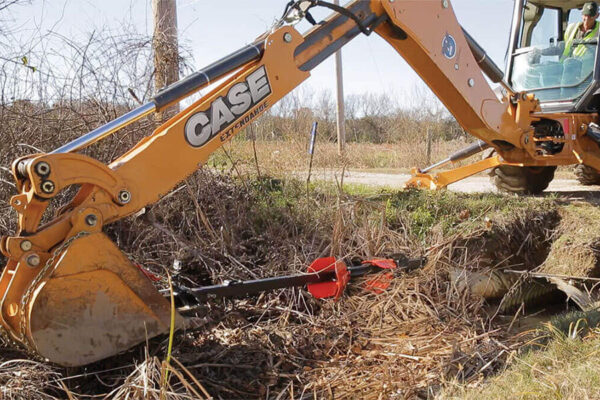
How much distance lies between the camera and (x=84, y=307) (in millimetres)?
2625

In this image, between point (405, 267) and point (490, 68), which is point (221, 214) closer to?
point (405, 267)

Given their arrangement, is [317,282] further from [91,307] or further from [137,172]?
[91,307]

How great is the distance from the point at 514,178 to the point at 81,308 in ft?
19.6

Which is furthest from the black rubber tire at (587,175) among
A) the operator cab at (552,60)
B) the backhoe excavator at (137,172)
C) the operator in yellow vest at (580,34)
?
the backhoe excavator at (137,172)

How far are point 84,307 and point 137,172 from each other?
0.70 meters

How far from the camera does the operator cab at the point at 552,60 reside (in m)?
6.44

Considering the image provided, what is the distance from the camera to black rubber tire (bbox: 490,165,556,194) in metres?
7.18

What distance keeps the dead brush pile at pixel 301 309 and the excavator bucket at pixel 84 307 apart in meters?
0.16

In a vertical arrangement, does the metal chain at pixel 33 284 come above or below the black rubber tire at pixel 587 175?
above

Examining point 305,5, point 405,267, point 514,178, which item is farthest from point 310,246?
point 514,178

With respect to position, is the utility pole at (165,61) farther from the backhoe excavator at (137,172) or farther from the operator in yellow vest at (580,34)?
the operator in yellow vest at (580,34)

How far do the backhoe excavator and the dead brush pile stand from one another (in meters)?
0.25

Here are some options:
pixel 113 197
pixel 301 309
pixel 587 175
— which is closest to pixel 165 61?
pixel 301 309

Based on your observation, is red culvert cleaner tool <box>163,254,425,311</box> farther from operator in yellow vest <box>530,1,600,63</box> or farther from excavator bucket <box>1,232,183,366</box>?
operator in yellow vest <box>530,1,600,63</box>
